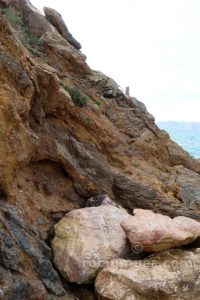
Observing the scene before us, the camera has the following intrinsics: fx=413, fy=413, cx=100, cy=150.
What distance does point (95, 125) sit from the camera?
45.4ft

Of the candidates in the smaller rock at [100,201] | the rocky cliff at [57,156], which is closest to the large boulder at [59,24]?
the rocky cliff at [57,156]

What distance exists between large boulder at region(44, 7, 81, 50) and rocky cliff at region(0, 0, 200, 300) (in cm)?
144

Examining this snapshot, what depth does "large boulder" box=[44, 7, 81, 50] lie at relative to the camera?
2042cm

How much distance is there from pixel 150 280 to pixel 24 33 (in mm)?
11973

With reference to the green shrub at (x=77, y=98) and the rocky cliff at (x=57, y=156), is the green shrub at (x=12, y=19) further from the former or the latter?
the green shrub at (x=77, y=98)

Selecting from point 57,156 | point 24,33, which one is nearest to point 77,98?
point 57,156

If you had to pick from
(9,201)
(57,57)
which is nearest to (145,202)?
(9,201)

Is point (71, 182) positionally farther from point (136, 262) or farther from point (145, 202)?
point (136, 262)

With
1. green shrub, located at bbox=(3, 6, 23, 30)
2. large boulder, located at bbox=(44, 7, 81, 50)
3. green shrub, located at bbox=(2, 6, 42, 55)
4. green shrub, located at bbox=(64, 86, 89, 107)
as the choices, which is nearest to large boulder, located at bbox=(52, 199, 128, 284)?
green shrub, located at bbox=(64, 86, 89, 107)

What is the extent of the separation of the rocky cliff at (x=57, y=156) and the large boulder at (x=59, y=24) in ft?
4.74

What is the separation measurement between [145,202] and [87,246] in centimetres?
382

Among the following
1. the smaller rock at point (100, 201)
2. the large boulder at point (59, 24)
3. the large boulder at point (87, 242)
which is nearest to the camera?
the large boulder at point (87, 242)

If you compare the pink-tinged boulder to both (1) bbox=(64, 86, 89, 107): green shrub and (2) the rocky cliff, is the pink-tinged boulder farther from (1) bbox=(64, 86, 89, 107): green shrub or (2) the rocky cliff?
(1) bbox=(64, 86, 89, 107): green shrub

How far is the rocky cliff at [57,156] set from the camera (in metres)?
8.77
